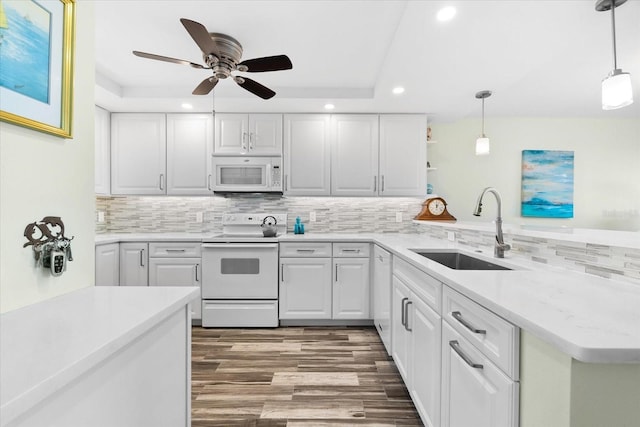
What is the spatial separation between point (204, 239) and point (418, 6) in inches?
104

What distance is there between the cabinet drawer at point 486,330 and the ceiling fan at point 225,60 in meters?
1.67

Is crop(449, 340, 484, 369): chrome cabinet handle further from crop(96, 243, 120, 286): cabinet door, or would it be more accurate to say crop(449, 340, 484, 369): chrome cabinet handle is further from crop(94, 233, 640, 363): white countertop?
crop(96, 243, 120, 286): cabinet door

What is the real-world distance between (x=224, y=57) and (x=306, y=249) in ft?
6.06

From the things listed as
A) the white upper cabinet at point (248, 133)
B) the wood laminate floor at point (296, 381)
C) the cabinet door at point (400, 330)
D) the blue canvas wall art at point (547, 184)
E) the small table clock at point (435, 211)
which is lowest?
the wood laminate floor at point (296, 381)

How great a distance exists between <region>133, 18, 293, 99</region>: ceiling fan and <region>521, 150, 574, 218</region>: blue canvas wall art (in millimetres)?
3450

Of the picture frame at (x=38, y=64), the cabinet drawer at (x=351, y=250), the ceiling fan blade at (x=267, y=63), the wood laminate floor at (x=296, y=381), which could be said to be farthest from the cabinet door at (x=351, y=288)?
the picture frame at (x=38, y=64)

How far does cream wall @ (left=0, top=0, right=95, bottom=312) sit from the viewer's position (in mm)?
836

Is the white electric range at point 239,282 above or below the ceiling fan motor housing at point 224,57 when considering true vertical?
below

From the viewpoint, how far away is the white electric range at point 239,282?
3.17 meters

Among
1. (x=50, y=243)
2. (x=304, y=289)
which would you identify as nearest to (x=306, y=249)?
(x=304, y=289)

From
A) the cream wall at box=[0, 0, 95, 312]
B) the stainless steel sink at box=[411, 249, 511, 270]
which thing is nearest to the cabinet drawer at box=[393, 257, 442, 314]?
the stainless steel sink at box=[411, 249, 511, 270]

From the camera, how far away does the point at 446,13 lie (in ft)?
5.84

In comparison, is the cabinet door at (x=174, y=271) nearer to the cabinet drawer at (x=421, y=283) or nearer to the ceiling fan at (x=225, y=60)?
the ceiling fan at (x=225, y=60)

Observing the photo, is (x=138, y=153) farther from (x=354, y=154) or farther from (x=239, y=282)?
(x=354, y=154)
